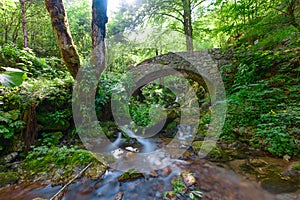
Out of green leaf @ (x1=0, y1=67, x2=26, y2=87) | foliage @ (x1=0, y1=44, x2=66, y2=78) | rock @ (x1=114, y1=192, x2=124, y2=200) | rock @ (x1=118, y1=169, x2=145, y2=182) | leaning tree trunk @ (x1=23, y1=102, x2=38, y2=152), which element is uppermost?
foliage @ (x1=0, y1=44, x2=66, y2=78)

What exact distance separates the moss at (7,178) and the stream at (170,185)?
111mm

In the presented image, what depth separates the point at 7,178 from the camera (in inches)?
95.3

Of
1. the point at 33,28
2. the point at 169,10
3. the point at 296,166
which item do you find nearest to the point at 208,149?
the point at 296,166

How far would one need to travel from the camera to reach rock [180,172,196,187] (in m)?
2.39

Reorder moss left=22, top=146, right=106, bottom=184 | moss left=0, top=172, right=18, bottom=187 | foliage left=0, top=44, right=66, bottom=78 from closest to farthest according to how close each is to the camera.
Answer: moss left=0, top=172, right=18, bottom=187 → moss left=22, top=146, right=106, bottom=184 → foliage left=0, top=44, right=66, bottom=78

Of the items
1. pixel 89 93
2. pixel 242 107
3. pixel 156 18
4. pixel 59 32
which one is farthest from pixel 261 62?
pixel 59 32

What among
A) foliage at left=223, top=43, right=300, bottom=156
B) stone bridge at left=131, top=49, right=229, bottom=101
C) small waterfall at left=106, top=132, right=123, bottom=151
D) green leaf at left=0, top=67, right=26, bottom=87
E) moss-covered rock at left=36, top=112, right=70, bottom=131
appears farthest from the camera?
stone bridge at left=131, top=49, right=229, bottom=101

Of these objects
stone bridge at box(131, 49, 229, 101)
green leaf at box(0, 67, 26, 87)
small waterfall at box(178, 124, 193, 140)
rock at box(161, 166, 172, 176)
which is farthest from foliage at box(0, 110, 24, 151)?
stone bridge at box(131, 49, 229, 101)

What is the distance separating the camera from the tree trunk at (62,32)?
368 centimetres

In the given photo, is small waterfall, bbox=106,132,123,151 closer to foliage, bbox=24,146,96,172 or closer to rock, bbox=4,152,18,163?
foliage, bbox=24,146,96,172

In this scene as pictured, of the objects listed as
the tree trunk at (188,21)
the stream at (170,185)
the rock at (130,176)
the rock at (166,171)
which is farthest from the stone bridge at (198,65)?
the rock at (130,176)

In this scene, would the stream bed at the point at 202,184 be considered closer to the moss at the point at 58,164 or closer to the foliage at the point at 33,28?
the moss at the point at 58,164

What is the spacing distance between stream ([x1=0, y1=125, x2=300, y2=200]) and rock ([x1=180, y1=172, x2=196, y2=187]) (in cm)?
7

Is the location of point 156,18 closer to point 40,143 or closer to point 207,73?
point 207,73
